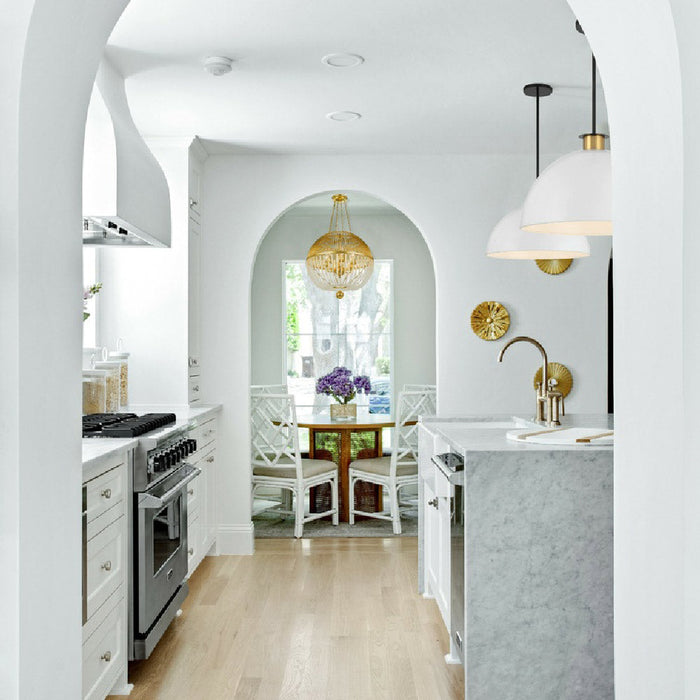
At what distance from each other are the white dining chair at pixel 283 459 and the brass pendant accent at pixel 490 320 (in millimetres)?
1338

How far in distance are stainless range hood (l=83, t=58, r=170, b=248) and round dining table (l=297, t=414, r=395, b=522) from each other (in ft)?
7.77

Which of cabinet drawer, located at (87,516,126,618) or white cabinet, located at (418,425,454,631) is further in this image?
white cabinet, located at (418,425,454,631)

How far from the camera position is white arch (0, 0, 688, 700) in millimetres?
1097

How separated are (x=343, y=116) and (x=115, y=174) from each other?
5.23 ft

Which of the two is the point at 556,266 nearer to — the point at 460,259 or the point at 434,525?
the point at 460,259

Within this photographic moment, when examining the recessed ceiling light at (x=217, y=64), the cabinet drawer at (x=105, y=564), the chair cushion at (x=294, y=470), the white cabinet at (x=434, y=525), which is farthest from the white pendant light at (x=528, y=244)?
the chair cushion at (x=294, y=470)

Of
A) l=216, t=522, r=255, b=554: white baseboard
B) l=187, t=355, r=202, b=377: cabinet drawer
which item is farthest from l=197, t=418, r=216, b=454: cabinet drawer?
l=216, t=522, r=255, b=554: white baseboard

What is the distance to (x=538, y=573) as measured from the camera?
2.58m

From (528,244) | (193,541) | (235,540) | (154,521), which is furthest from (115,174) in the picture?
(235,540)

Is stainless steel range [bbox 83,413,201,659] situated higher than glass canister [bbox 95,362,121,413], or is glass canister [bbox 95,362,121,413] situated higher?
glass canister [bbox 95,362,121,413]

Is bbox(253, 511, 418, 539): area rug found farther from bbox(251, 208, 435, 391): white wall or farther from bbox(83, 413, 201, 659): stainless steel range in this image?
bbox(83, 413, 201, 659): stainless steel range
